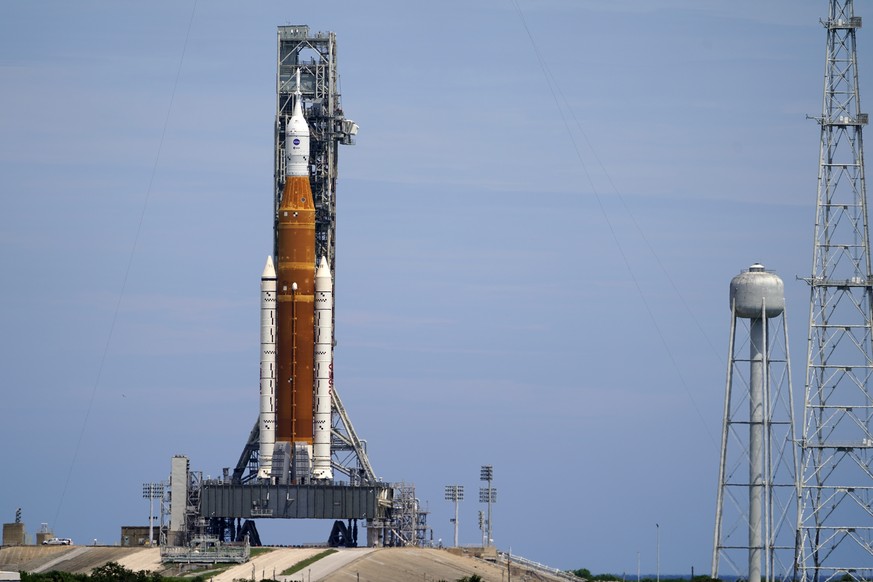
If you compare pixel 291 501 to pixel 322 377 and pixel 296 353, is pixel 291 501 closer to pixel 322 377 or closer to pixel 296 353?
pixel 322 377

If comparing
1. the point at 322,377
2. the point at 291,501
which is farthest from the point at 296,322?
the point at 291,501

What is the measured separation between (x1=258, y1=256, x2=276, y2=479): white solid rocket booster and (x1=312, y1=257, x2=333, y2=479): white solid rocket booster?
288 centimetres

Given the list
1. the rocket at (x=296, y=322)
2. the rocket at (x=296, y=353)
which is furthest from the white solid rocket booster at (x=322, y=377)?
the rocket at (x=296, y=322)

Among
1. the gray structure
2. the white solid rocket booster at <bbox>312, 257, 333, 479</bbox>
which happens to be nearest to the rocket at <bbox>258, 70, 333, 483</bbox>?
the white solid rocket booster at <bbox>312, 257, 333, 479</bbox>

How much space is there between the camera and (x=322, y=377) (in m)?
137

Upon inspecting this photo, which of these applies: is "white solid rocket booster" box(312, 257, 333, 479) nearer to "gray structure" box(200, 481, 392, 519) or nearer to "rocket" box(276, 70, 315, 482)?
"rocket" box(276, 70, 315, 482)

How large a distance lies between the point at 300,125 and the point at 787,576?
44315mm

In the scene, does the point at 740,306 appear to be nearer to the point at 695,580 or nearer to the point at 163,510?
the point at 695,580

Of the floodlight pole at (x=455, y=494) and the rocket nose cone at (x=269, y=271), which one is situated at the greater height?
the rocket nose cone at (x=269, y=271)

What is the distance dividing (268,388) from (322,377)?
3683 mm

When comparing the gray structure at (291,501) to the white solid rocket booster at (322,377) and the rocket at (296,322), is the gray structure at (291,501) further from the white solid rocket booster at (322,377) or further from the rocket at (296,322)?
the white solid rocket booster at (322,377)

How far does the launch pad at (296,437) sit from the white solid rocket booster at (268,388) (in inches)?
2.6

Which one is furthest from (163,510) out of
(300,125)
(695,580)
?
(695,580)

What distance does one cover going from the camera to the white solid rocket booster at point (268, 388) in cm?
13625
